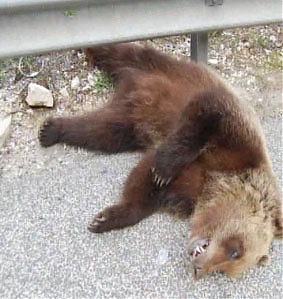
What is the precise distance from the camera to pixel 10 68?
414 cm

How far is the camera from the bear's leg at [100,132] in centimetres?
391

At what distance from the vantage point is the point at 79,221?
345cm

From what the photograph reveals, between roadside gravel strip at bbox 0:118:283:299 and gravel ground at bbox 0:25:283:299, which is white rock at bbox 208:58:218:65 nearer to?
gravel ground at bbox 0:25:283:299

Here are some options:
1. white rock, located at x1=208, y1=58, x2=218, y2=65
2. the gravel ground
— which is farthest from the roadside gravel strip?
white rock, located at x1=208, y1=58, x2=218, y2=65

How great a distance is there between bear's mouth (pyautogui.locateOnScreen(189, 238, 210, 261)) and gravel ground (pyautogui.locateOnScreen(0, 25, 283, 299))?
0.13 m

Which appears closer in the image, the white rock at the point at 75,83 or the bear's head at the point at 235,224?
the bear's head at the point at 235,224

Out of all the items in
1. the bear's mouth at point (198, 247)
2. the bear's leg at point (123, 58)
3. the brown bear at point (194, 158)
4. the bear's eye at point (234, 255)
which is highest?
the bear's leg at point (123, 58)

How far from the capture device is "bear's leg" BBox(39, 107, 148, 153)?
3912 mm

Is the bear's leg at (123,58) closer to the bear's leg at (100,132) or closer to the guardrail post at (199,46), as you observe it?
the guardrail post at (199,46)

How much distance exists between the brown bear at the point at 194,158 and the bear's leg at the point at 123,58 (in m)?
0.08

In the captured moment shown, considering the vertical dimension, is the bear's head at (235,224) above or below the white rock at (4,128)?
below

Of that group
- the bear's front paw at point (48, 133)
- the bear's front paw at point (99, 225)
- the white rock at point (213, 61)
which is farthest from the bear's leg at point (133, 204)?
the white rock at point (213, 61)

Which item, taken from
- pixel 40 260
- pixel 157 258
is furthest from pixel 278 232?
pixel 40 260

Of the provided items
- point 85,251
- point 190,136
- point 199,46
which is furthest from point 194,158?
point 199,46
